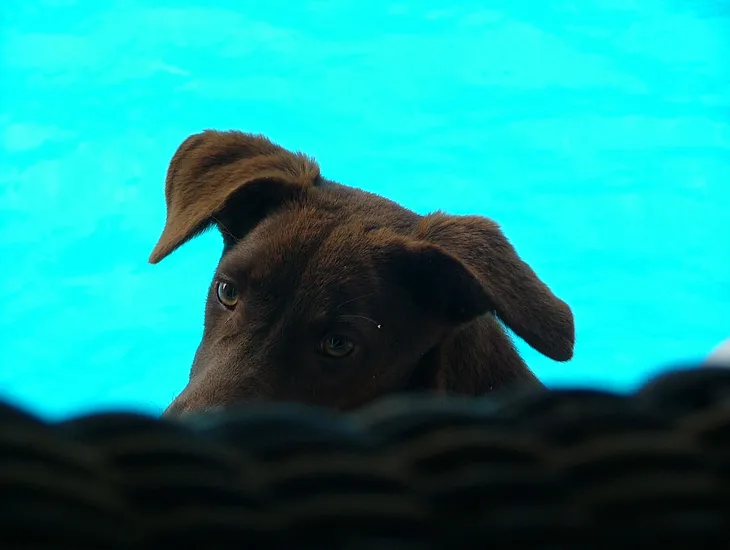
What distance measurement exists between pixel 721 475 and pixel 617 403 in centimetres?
7

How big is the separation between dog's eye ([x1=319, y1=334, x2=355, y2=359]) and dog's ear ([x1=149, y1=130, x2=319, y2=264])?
0.49 m

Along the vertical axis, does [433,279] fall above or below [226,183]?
below

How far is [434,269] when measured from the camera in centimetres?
233

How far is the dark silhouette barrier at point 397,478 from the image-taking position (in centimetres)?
44

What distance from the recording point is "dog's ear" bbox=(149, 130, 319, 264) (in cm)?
244

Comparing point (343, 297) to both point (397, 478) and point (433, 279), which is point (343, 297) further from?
point (397, 478)

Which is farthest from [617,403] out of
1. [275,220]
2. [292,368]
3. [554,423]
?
[275,220]

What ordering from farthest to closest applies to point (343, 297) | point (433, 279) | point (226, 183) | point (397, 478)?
point (226, 183) < point (433, 279) < point (343, 297) < point (397, 478)

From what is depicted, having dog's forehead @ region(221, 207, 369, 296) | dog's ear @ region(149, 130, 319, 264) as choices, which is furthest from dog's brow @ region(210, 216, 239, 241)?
dog's forehead @ region(221, 207, 369, 296)

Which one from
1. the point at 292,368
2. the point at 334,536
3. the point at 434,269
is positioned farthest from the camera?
the point at 434,269

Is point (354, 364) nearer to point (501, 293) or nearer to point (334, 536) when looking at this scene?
point (501, 293)

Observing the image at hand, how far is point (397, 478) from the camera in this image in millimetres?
472

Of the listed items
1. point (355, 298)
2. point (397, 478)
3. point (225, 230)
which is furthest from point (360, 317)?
point (397, 478)

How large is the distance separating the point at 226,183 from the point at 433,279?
677mm
